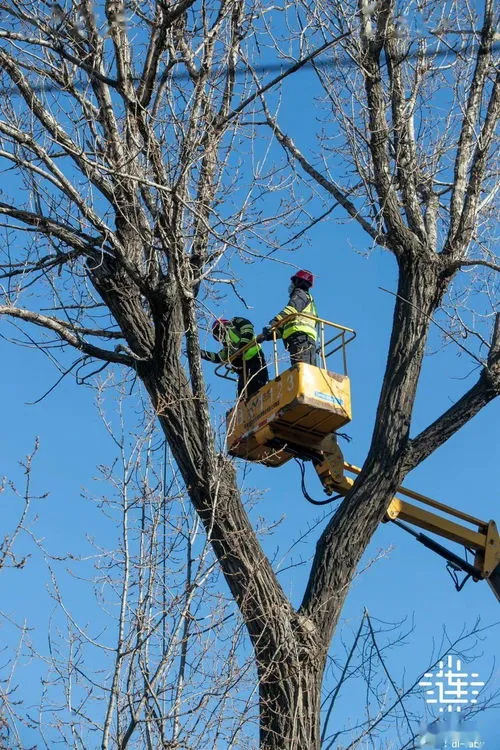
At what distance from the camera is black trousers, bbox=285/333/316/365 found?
10250 millimetres

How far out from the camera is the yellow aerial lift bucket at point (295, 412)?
9.80 metres

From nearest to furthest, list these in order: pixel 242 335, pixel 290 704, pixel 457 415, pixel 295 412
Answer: pixel 290 704 < pixel 457 415 < pixel 295 412 < pixel 242 335

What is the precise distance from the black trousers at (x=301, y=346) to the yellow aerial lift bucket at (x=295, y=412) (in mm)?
99

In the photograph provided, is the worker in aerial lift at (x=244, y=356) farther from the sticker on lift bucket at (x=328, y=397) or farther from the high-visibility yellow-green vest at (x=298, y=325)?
the sticker on lift bucket at (x=328, y=397)

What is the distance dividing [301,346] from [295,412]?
686mm

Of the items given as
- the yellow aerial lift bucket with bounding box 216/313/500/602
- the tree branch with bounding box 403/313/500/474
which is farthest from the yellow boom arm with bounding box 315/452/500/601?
the tree branch with bounding box 403/313/500/474

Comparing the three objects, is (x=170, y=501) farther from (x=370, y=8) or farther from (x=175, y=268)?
(x=370, y=8)

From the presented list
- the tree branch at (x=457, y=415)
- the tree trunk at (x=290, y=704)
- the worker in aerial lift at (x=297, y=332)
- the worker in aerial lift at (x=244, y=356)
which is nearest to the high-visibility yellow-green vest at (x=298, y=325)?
the worker in aerial lift at (x=297, y=332)

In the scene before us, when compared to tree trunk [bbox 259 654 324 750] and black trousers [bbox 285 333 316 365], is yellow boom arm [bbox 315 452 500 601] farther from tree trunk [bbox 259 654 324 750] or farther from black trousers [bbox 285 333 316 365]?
tree trunk [bbox 259 654 324 750]

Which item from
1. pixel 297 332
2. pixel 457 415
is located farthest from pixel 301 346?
pixel 457 415

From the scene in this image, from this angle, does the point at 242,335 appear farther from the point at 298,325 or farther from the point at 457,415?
the point at 457,415

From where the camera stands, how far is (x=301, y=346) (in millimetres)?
10273

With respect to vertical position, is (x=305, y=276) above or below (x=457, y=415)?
above

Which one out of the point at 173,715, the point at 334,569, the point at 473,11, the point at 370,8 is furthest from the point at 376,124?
the point at 173,715
